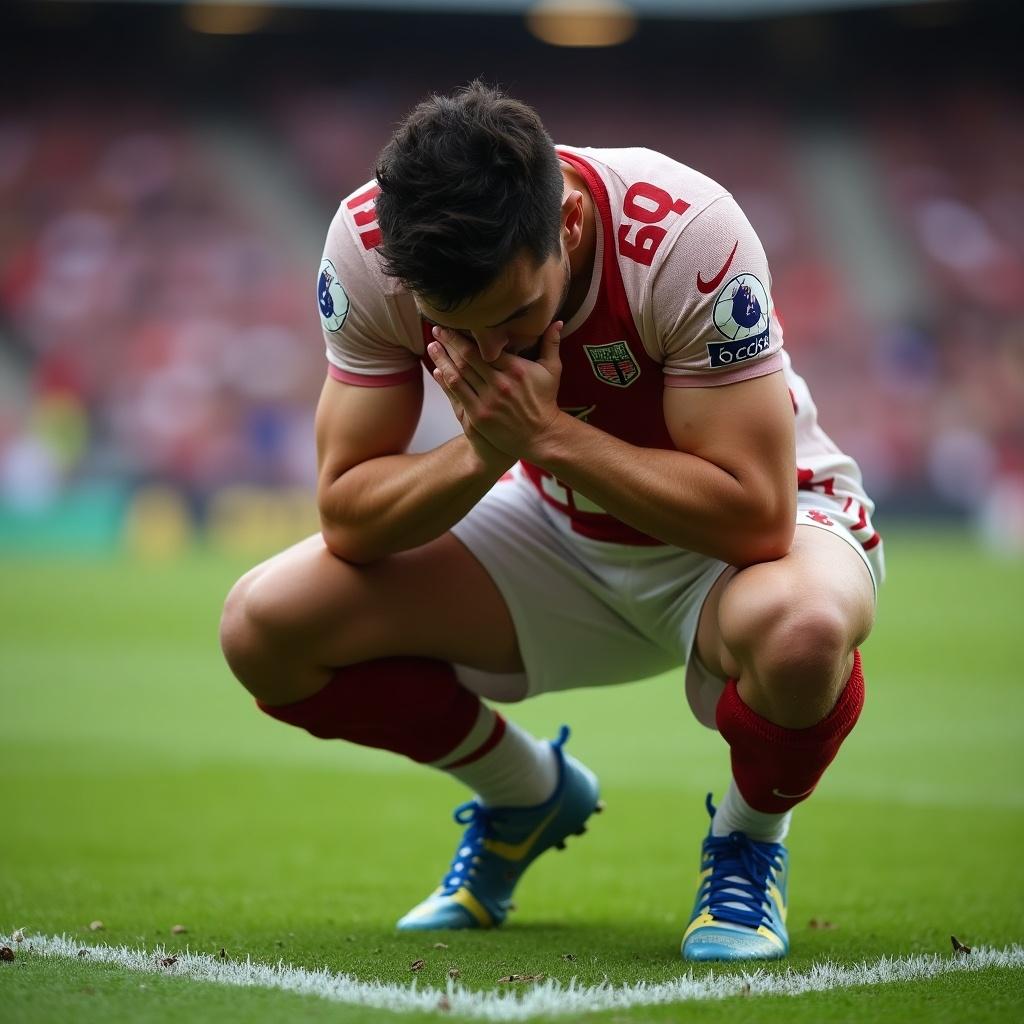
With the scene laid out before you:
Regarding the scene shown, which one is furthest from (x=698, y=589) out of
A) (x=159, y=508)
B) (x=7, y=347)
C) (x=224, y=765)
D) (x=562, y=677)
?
(x=7, y=347)

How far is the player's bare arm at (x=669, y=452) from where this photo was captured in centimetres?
260

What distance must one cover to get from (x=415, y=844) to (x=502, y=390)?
213cm

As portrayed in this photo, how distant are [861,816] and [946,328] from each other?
19.2m

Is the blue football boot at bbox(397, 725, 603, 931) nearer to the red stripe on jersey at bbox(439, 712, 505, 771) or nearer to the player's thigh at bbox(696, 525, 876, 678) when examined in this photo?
the red stripe on jersey at bbox(439, 712, 505, 771)

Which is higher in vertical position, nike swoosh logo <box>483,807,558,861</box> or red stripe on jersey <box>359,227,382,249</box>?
red stripe on jersey <box>359,227,382,249</box>

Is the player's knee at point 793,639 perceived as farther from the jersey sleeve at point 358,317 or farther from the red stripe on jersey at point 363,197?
the red stripe on jersey at point 363,197

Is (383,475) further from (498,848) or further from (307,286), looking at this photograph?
(307,286)

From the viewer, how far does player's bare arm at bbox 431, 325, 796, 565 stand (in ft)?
8.52

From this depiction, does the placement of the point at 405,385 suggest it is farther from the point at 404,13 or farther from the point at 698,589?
the point at 404,13

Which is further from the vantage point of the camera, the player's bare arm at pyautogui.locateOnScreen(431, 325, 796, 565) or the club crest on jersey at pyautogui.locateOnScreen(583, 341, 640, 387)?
the club crest on jersey at pyautogui.locateOnScreen(583, 341, 640, 387)

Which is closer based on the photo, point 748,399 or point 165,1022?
point 165,1022

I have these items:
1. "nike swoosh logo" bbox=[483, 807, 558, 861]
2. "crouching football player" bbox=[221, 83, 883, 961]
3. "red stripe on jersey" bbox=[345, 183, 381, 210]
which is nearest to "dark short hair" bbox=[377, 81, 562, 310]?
"crouching football player" bbox=[221, 83, 883, 961]

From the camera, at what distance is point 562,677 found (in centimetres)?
327

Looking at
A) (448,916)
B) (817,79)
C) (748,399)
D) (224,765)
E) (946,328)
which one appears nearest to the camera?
(748,399)
